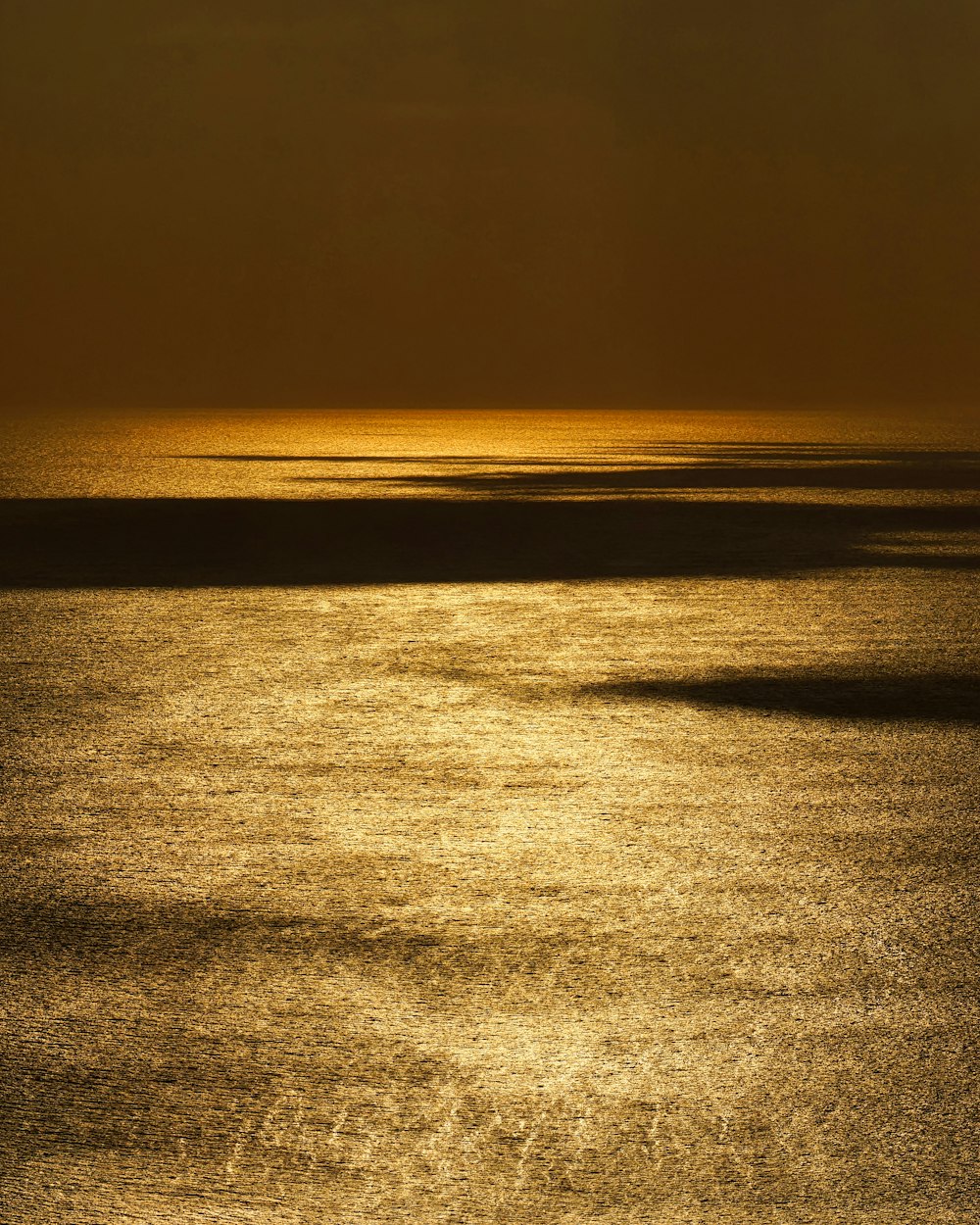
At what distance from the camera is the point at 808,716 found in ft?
30.0

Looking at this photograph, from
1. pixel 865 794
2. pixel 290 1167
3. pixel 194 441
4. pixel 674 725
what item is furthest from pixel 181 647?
pixel 194 441

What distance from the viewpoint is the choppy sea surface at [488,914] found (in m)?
3.61

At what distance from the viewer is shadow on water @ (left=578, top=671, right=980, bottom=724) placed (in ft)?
30.5

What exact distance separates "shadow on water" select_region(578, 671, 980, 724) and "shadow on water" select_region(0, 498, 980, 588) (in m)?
6.48

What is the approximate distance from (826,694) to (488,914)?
487 cm

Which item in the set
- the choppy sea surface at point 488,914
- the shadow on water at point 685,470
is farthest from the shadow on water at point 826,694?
the shadow on water at point 685,470

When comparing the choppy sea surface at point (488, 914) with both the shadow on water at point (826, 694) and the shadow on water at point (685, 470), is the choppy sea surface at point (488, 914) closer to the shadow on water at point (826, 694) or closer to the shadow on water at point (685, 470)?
the shadow on water at point (826, 694)

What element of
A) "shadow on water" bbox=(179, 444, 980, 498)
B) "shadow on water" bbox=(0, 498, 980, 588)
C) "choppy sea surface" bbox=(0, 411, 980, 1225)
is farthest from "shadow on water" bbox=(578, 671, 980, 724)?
"shadow on water" bbox=(179, 444, 980, 498)

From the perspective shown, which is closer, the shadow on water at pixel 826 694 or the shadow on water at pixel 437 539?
the shadow on water at pixel 826 694

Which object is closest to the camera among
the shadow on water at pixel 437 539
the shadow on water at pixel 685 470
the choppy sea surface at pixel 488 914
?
the choppy sea surface at pixel 488 914

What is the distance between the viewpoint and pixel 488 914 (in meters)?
5.43

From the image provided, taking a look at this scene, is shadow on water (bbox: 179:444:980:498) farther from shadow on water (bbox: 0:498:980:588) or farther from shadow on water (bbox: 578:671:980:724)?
shadow on water (bbox: 578:671:980:724)

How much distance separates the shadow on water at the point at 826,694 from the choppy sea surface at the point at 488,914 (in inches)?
1.7

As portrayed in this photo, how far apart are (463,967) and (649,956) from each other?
20.7 inches
